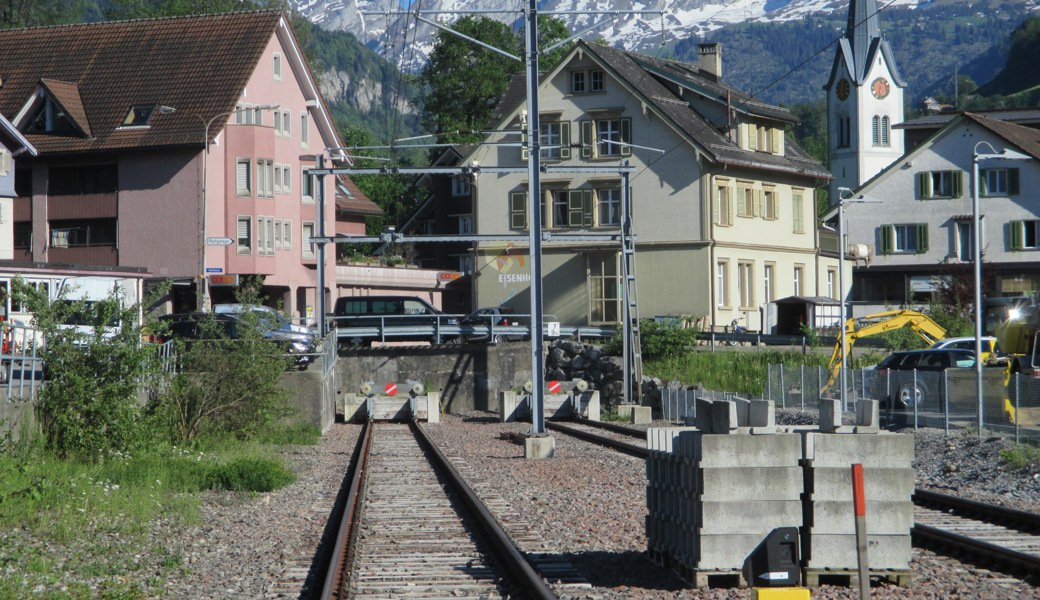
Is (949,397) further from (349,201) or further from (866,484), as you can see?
(349,201)

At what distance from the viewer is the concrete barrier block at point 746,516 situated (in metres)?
10.7

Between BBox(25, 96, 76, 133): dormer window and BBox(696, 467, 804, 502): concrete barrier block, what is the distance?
177 ft

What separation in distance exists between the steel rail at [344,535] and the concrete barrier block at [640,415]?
15.7m

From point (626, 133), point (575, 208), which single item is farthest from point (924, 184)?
point (575, 208)

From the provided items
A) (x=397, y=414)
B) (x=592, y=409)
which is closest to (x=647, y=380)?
(x=592, y=409)

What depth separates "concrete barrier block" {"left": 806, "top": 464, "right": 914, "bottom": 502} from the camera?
1078 centimetres

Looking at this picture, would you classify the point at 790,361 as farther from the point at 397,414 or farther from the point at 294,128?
the point at 294,128

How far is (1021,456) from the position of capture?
22781mm

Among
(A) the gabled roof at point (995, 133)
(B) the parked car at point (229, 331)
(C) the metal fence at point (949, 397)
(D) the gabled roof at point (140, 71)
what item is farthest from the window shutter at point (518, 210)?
(C) the metal fence at point (949, 397)

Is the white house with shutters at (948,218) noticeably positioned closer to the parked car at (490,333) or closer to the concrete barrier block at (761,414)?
the parked car at (490,333)

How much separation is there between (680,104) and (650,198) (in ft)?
18.8

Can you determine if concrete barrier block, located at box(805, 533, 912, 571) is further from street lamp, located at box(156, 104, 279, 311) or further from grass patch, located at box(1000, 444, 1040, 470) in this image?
street lamp, located at box(156, 104, 279, 311)

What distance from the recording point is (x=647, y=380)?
43.8 m

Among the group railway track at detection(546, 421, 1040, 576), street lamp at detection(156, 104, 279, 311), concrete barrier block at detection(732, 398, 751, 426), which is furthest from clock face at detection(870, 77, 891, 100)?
concrete barrier block at detection(732, 398, 751, 426)
